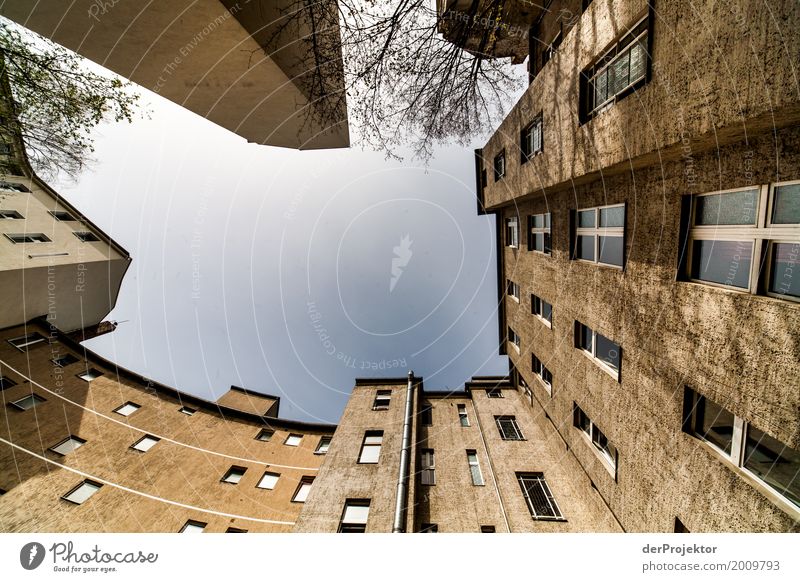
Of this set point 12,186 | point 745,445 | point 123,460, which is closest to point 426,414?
point 745,445

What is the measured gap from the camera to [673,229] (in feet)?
15.0

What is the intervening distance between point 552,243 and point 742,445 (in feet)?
21.2

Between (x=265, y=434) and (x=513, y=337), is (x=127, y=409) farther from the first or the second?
(x=513, y=337)

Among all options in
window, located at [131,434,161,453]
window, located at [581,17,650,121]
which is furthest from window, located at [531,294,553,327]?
window, located at [131,434,161,453]

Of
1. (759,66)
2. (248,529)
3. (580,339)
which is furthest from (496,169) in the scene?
(248,529)

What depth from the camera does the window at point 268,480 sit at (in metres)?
12.5

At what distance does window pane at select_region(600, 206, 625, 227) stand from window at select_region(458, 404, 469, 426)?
12489mm

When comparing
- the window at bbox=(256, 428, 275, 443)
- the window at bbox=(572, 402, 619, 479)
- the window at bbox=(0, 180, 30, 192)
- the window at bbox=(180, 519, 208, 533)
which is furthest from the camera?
the window at bbox=(256, 428, 275, 443)

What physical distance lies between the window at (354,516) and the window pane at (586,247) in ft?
37.6

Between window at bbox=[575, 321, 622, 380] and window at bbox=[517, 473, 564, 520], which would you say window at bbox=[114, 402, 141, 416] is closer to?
window at bbox=[517, 473, 564, 520]

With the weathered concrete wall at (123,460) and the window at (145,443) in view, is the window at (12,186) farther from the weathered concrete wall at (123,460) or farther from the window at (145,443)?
the window at (145,443)

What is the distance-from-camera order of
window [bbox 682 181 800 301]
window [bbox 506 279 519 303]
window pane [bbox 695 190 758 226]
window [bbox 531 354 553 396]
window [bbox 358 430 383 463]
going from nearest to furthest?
window [bbox 682 181 800 301], window pane [bbox 695 190 758 226], window [bbox 531 354 553 396], window [bbox 358 430 383 463], window [bbox 506 279 519 303]

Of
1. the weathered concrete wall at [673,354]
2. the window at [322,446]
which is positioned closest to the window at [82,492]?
the window at [322,446]

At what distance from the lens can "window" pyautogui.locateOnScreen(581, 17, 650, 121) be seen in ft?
15.6
